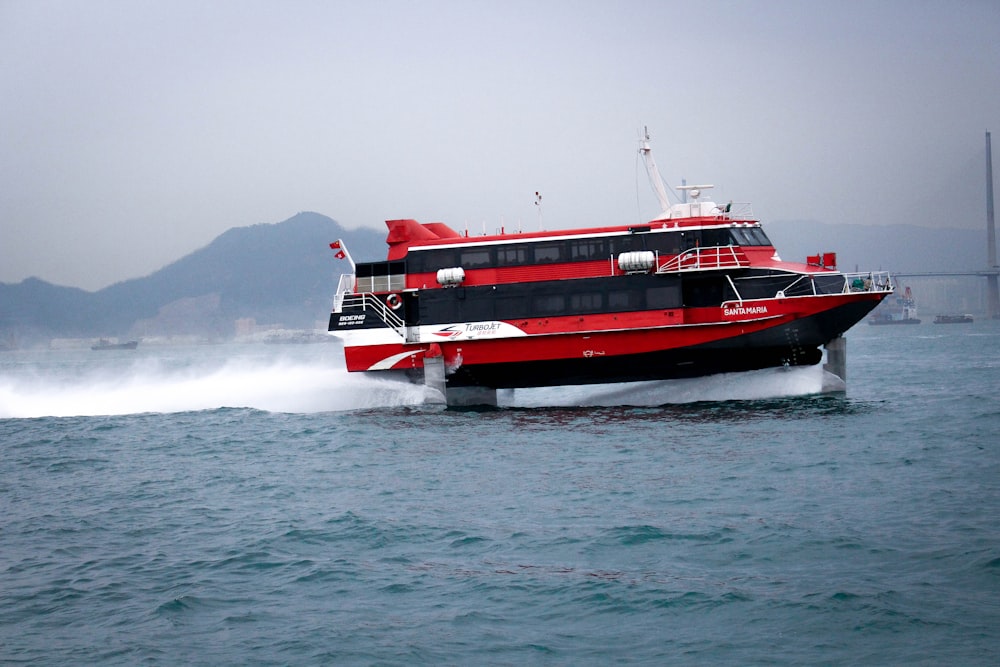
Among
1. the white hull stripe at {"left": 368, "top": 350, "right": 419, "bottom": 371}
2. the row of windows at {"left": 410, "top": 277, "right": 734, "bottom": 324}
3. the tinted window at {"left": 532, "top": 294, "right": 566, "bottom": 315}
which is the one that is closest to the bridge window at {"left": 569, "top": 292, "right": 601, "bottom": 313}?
the row of windows at {"left": 410, "top": 277, "right": 734, "bottom": 324}

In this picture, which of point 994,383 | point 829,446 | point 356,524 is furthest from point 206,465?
point 994,383

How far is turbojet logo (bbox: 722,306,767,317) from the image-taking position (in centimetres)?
2942

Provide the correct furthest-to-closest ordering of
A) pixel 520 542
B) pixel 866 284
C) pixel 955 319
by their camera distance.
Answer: pixel 955 319
pixel 866 284
pixel 520 542

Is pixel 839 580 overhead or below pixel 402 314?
below

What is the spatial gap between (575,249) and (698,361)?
5.22 meters

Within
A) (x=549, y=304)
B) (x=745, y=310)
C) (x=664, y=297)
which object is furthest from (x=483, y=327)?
(x=745, y=310)

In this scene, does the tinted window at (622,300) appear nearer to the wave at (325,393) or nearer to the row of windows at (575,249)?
the row of windows at (575,249)

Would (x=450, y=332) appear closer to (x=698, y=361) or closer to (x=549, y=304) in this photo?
(x=549, y=304)

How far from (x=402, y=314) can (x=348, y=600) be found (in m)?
21.1

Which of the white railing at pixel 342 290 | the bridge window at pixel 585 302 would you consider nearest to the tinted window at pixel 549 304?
the bridge window at pixel 585 302

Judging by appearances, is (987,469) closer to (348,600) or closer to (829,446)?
(829,446)

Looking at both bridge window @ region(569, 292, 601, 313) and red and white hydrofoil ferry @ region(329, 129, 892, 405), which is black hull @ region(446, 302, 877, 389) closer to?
red and white hydrofoil ferry @ region(329, 129, 892, 405)

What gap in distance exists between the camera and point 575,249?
103ft

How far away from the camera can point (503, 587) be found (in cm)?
1224
